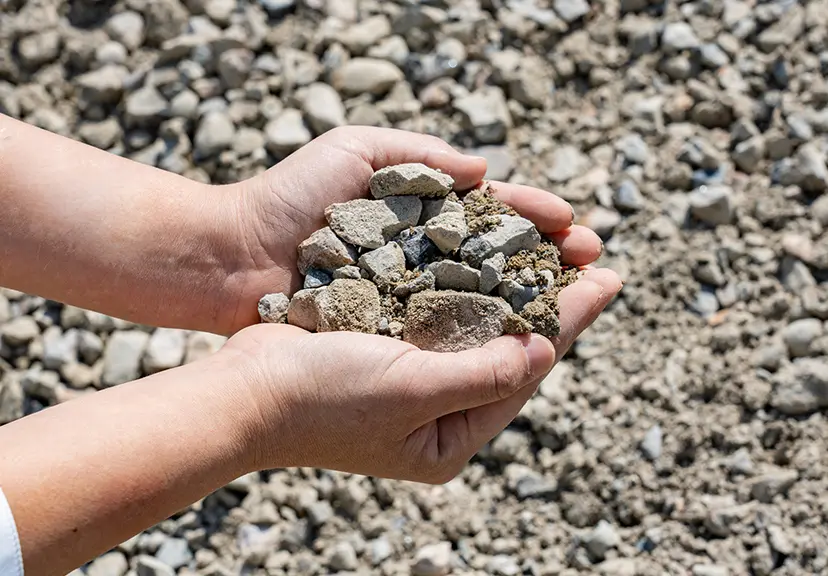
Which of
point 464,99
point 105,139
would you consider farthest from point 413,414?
point 105,139

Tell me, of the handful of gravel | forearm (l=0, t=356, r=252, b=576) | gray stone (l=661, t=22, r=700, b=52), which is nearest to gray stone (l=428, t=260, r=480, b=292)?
the handful of gravel

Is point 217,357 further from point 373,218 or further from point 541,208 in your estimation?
point 541,208

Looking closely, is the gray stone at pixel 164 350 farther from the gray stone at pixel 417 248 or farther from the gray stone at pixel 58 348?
the gray stone at pixel 417 248

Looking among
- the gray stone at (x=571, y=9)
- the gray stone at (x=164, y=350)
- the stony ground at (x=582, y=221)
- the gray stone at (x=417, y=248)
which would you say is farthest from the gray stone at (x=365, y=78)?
the gray stone at (x=417, y=248)

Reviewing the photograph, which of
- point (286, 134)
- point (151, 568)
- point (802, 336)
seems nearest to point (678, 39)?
point (802, 336)

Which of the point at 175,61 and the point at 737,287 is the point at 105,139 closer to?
the point at 175,61

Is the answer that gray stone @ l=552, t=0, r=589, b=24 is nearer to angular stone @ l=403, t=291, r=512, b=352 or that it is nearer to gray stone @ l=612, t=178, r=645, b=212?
gray stone @ l=612, t=178, r=645, b=212
